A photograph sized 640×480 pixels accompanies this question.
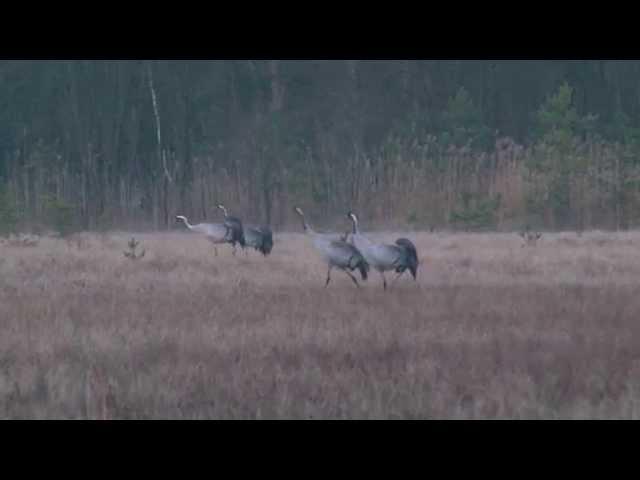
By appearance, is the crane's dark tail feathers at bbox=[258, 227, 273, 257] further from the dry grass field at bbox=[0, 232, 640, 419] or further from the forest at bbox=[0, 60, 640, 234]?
the forest at bbox=[0, 60, 640, 234]

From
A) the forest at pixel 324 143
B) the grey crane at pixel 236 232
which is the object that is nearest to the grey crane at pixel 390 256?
the grey crane at pixel 236 232

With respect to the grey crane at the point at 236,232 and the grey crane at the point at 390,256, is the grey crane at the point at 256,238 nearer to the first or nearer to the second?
the grey crane at the point at 236,232

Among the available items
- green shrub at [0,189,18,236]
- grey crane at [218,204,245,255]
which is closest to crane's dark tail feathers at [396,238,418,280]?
grey crane at [218,204,245,255]

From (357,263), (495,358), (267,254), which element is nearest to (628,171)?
(267,254)

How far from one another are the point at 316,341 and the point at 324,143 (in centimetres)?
2231

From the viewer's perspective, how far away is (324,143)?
2983 centimetres

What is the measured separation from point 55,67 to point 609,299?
2458 centimetres

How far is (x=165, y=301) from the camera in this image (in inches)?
399

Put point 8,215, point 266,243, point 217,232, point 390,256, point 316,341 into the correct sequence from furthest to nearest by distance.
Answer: point 8,215 → point 217,232 → point 266,243 → point 390,256 → point 316,341

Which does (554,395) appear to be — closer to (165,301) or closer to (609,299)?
(609,299)

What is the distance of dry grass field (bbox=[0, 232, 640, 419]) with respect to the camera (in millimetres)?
6070

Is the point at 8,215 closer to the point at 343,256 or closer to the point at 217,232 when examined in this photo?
the point at 217,232

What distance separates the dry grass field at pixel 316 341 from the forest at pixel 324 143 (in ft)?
21.8

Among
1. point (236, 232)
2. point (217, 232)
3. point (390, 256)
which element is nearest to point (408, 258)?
point (390, 256)
